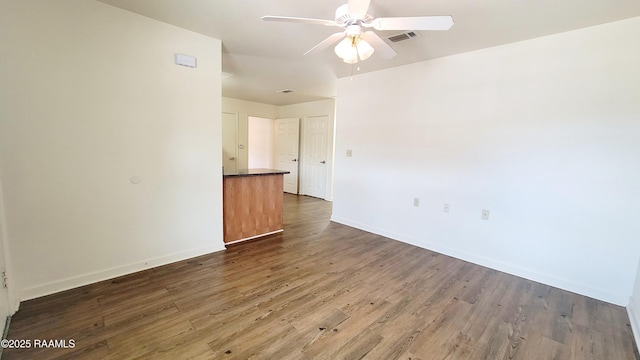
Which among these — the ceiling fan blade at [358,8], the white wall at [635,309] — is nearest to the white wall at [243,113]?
the ceiling fan blade at [358,8]

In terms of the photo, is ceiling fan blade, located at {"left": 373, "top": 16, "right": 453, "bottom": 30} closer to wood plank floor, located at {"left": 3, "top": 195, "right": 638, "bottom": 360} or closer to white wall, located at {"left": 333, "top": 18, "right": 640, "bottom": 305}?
white wall, located at {"left": 333, "top": 18, "right": 640, "bottom": 305}

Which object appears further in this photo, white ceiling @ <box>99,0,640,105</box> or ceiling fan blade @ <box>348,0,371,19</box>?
white ceiling @ <box>99,0,640,105</box>

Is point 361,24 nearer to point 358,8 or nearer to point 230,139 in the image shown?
point 358,8

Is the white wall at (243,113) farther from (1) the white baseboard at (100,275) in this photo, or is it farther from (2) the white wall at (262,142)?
(1) the white baseboard at (100,275)

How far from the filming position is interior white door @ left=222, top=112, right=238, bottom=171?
6.34 m

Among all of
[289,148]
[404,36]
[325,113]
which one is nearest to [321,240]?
[404,36]

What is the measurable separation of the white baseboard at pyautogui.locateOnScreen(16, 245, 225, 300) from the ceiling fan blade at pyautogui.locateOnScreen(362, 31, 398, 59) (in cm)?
273

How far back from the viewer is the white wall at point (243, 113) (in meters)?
6.30

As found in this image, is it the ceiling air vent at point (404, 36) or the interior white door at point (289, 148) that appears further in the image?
the interior white door at point (289, 148)

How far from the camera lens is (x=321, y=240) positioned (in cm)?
360

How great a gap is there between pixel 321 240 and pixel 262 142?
4.90 m

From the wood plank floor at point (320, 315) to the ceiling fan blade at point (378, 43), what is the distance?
2.06 meters

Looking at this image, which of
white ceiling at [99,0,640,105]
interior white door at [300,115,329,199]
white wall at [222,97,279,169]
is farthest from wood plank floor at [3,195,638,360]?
white wall at [222,97,279,169]

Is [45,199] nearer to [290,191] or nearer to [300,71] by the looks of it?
[300,71]
